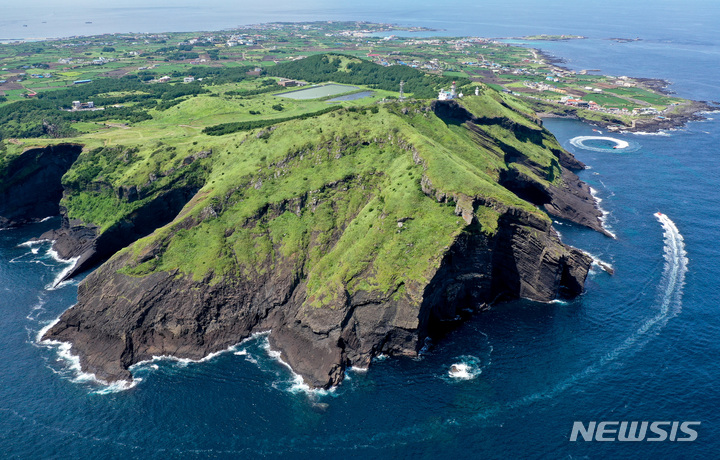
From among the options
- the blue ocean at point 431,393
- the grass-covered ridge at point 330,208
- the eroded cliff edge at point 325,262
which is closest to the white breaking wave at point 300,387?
the blue ocean at point 431,393

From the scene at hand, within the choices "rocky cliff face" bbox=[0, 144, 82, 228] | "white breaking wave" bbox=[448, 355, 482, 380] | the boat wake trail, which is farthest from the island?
the boat wake trail

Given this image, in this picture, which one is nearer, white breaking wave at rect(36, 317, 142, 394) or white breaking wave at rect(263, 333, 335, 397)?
white breaking wave at rect(263, 333, 335, 397)

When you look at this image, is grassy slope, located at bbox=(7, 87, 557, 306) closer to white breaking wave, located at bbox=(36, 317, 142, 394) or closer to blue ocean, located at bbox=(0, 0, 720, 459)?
blue ocean, located at bbox=(0, 0, 720, 459)

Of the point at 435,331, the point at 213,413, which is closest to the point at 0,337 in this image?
the point at 213,413

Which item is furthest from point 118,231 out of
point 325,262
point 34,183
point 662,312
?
point 662,312

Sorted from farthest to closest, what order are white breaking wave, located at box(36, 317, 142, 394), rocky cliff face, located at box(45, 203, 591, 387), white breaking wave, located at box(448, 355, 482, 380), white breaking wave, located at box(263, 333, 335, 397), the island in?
the island
rocky cliff face, located at box(45, 203, 591, 387)
white breaking wave, located at box(448, 355, 482, 380)
white breaking wave, located at box(36, 317, 142, 394)
white breaking wave, located at box(263, 333, 335, 397)

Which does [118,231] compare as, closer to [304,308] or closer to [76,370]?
[76,370]
